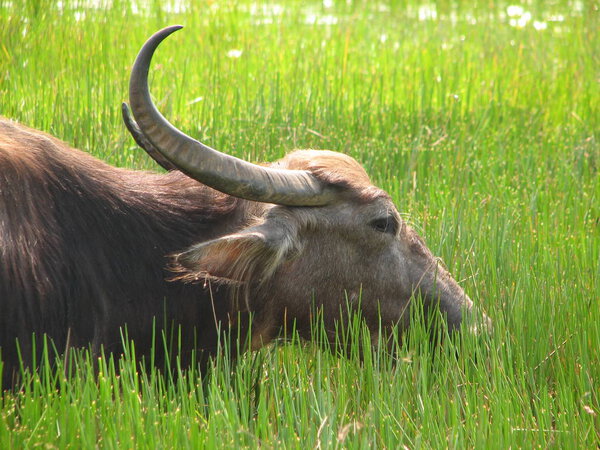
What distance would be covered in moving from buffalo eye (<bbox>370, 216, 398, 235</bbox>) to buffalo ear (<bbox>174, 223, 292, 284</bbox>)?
436 millimetres

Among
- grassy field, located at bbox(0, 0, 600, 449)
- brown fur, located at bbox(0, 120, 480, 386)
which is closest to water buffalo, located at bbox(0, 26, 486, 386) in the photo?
brown fur, located at bbox(0, 120, 480, 386)

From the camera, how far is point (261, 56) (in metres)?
8.05

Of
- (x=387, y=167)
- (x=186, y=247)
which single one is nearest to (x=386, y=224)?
(x=186, y=247)

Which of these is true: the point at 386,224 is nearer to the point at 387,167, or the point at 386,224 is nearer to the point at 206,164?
the point at 206,164

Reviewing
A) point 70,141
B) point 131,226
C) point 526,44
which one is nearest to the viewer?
point 131,226

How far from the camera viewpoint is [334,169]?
3721 millimetres

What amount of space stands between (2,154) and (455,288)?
200cm

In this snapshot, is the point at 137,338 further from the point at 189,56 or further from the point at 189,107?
the point at 189,56

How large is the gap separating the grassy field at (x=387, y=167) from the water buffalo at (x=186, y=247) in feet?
0.66

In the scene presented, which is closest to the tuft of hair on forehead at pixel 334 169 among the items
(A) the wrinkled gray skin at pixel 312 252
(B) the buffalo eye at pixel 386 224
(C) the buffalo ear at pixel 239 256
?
(A) the wrinkled gray skin at pixel 312 252

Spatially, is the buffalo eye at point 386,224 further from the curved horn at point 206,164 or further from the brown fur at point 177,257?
the curved horn at point 206,164

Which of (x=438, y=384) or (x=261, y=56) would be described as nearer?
(x=438, y=384)

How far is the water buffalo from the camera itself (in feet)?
10.4

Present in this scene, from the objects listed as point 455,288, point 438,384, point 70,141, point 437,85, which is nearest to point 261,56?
point 437,85
